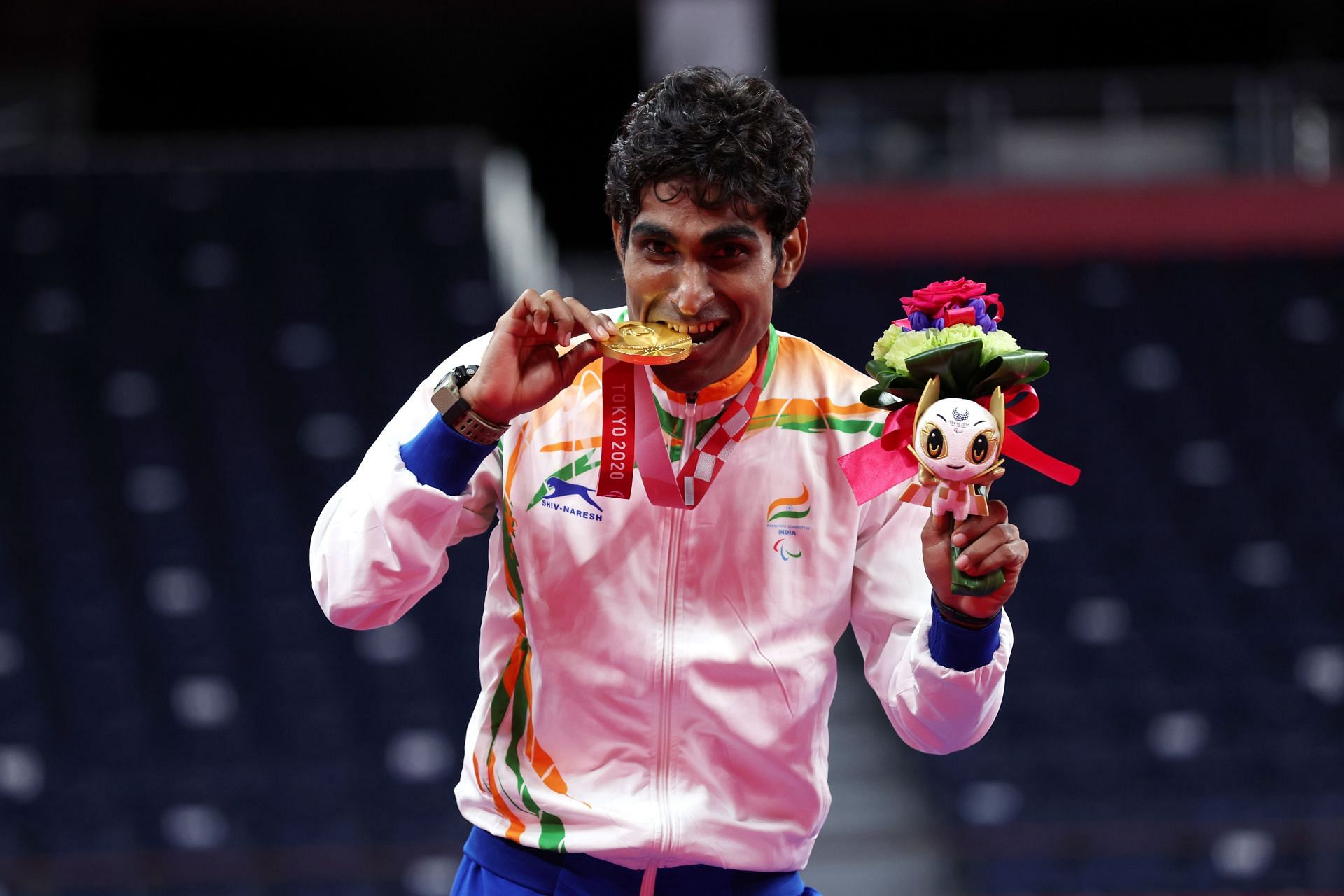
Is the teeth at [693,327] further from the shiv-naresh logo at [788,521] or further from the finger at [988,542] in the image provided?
the finger at [988,542]

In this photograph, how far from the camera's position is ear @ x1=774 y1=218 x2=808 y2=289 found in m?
1.99

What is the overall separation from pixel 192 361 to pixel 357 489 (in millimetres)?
6997

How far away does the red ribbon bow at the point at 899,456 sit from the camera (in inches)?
70.8

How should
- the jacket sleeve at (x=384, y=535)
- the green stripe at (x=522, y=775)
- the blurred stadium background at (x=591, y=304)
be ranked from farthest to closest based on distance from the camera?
the blurred stadium background at (x=591, y=304) → the green stripe at (x=522, y=775) → the jacket sleeve at (x=384, y=535)

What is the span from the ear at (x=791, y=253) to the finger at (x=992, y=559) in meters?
0.46

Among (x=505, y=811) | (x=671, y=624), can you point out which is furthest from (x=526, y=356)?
(x=505, y=811)

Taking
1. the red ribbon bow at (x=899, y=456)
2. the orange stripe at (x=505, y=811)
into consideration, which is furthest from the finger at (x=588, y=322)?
the orange stripe at (x=505, y=811)

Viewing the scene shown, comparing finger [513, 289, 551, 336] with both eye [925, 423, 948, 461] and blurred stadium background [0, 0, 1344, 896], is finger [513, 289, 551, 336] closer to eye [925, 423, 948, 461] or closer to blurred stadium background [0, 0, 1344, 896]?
eye [925, 423, 948, 461]

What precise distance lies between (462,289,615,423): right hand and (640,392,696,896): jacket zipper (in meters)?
0.26

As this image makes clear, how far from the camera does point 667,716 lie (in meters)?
1.92

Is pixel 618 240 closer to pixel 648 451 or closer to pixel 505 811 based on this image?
pixel 648 451

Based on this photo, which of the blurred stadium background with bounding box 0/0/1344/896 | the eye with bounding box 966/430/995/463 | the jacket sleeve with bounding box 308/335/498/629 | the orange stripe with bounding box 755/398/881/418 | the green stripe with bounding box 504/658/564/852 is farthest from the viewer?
the blurred stadium background with bounding box 0/0/1344/896

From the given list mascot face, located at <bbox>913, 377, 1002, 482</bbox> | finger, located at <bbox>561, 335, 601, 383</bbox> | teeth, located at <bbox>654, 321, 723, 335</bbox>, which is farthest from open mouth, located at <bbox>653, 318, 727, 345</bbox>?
mascot face, located at <bbox>913, 377, 1002, 482</bbox>

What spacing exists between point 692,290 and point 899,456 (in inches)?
12.8
